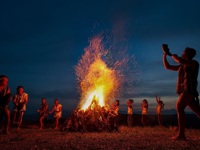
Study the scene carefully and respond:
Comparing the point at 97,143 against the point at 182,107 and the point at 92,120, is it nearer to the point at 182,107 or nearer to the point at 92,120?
the point at 182,107

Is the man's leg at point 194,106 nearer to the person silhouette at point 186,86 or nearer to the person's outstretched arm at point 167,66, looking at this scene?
the person silhouette at point 186,86

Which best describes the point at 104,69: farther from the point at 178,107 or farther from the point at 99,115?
the point at 178,107

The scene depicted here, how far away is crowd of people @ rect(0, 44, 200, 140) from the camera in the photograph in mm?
8461

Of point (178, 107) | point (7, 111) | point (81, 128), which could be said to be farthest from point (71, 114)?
point (178, 107)

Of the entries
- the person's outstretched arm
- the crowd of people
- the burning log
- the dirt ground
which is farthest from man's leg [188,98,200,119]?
the burning log

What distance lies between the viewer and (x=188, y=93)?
27.5ft

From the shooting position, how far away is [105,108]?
47.1 ft

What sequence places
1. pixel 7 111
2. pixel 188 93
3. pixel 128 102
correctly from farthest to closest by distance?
pixel 128 102 < pixel 7 111 < pixel 188 93

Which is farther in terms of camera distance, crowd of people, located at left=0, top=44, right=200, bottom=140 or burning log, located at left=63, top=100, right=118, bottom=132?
burning log, located at left=63, top=100, right=118, bottom=132

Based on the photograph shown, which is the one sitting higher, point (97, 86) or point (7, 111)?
point (97, 86)

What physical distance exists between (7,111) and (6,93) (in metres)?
0.69

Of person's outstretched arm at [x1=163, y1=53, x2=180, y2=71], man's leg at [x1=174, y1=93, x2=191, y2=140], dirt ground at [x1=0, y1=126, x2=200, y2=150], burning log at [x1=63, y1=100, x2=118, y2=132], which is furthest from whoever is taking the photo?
burning log at [x1=63, y1=100, x2=118, y2=132]

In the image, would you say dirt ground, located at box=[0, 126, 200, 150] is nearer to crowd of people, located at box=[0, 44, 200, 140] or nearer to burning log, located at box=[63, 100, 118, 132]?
crowd of people, located at box=[0, 44, 200, 140]

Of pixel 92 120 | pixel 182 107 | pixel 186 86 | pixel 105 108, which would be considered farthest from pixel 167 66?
pixel 105 108
